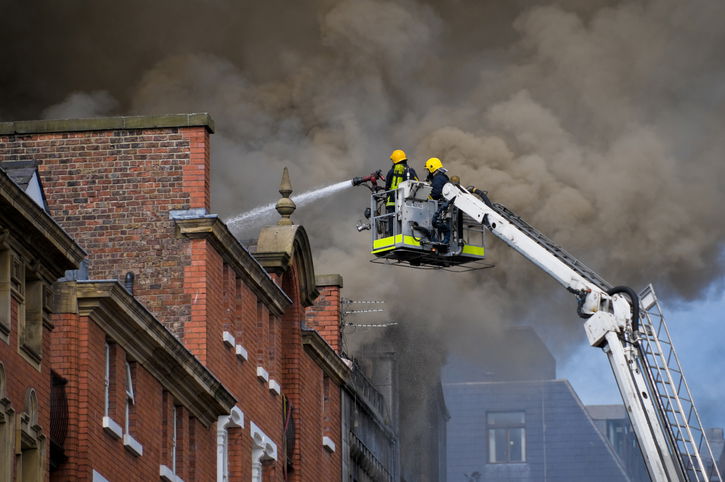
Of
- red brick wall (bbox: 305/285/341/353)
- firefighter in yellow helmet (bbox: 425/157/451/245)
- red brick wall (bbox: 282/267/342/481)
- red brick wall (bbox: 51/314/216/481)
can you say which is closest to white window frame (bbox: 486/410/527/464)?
red brick wall (bbox: 305/285/341/353)

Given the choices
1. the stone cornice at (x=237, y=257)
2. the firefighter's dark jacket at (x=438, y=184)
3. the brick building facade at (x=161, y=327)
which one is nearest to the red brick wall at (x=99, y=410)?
the brick building facade at (x=161, y=327)

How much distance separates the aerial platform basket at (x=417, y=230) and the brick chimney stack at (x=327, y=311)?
21.4 feet

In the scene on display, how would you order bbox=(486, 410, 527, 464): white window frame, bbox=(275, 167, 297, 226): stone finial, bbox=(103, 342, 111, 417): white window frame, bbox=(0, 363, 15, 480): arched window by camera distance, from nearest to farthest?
bbox=(0, 363, 15, 480): arched window
bbox=(103, 342, 111, 417): white window frame
bbox=(275, 167, 297, 226): stone finial
bbox=(486, 410, 527, 464): white window frame

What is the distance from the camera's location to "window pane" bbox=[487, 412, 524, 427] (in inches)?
3334

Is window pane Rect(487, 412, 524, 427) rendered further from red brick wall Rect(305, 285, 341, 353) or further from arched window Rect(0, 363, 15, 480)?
arched window Rect(0, 363, 15, 480)

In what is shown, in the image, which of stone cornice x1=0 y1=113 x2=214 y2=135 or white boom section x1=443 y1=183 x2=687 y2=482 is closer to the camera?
white boom section x1=443 y1=183 x2=687 y2=482

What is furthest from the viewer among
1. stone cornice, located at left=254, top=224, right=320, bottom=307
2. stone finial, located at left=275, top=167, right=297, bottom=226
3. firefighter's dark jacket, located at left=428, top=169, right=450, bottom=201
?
stone finial, located at left=275, top=167, right=297, bottom=226

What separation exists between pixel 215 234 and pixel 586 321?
638 cm

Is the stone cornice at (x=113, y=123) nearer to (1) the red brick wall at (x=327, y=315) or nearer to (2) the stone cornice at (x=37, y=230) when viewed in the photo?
(1) the red brick wall at (x=327, y=315)

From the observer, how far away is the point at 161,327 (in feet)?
113

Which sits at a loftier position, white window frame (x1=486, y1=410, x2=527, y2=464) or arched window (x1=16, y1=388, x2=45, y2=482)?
white window frame (x1=486, y1=410, x2=527, y2=464)

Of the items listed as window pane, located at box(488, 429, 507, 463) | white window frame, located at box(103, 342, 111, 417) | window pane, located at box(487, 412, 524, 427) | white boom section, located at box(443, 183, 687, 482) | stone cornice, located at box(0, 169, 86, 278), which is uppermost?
window pane, located at box(487, 412, 524, 427)

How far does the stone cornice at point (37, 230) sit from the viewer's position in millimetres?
27938

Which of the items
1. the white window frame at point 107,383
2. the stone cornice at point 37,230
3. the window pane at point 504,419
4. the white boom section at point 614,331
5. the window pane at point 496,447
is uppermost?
the window pane at point 504,419
